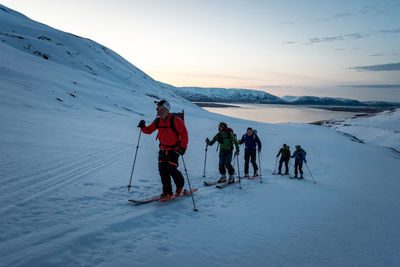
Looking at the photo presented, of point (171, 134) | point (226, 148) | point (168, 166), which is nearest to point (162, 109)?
point (171, 134)

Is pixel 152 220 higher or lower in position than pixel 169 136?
lower

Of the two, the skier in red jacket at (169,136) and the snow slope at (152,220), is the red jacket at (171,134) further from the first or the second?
the snow slope at (152,220)

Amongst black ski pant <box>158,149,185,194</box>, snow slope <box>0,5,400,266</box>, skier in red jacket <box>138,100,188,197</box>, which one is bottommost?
snow slope <box>0,5,400,266</box>

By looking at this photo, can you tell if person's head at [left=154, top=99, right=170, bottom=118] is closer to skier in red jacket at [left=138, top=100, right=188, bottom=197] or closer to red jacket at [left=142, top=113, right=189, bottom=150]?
skier in red jacket at [left=138, top=100, right=188, bottom=197]

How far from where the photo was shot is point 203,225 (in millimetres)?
4629

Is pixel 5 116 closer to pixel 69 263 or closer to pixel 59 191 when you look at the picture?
pixel 59 191

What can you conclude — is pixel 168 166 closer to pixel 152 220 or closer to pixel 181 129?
pixel 181 129

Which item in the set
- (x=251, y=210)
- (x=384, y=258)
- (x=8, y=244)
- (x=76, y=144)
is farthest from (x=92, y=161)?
(x=384, y=258)

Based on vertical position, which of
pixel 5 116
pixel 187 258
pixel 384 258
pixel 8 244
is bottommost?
pixel 384 258

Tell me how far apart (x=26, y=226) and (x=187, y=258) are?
2682 millimetres

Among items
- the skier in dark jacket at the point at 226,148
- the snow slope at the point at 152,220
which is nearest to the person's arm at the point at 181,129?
the snow slope at the point at 152,220

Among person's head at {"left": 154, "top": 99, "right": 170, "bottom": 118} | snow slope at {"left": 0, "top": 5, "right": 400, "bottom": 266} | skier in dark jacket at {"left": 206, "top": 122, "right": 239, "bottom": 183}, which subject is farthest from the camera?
skier in dark jacket at {"left": 206, "top": 122, "right": 239, "bottom": 183}

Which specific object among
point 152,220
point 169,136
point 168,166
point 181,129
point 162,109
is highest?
point 162,109

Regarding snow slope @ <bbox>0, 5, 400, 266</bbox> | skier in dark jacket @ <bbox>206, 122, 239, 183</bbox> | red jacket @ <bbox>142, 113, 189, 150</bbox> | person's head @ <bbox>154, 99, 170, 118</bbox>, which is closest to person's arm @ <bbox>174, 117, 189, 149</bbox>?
red jacket @ <bbox>142, 113, 189, 150</bbox>
